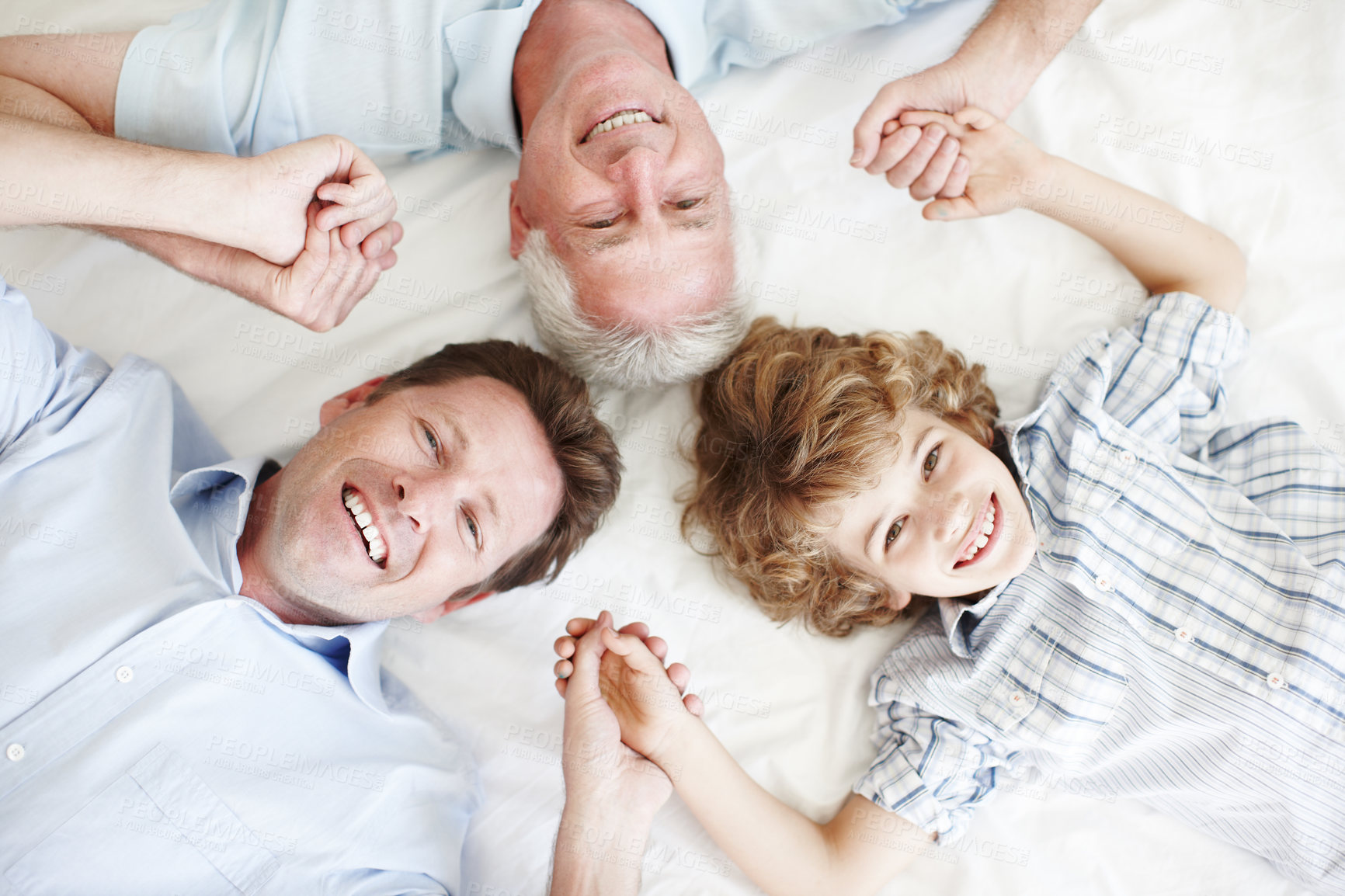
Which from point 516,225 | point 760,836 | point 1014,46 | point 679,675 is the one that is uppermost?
point 1014,46

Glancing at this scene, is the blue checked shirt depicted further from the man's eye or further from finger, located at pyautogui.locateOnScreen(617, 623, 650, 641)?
finger, located at pyautogui.locateOnScreen(617, 623, 650, 641)

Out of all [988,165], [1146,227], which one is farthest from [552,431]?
[1146,227]

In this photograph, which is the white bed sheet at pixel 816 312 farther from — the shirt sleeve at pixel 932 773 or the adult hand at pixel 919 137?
the adult hand at pixel 919 137

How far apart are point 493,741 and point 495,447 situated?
32.9 inches

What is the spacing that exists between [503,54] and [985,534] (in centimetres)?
182

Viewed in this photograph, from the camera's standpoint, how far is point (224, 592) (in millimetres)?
1847

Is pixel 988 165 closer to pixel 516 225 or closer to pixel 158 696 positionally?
pixel 516 225

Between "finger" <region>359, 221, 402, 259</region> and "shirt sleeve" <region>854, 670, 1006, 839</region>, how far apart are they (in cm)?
170

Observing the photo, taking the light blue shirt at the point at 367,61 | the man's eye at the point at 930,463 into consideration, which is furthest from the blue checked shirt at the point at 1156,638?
the light blue shirt at the point at 367,61

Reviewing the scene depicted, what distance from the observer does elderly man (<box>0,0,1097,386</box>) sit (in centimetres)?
198

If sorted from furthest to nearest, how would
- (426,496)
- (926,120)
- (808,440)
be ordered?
(926,120) → (808,440) → (426,496)

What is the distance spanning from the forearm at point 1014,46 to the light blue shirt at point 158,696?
2176 mm

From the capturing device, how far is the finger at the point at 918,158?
7.00 ft

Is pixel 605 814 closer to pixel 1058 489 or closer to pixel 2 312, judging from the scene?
pixel 1058 489
